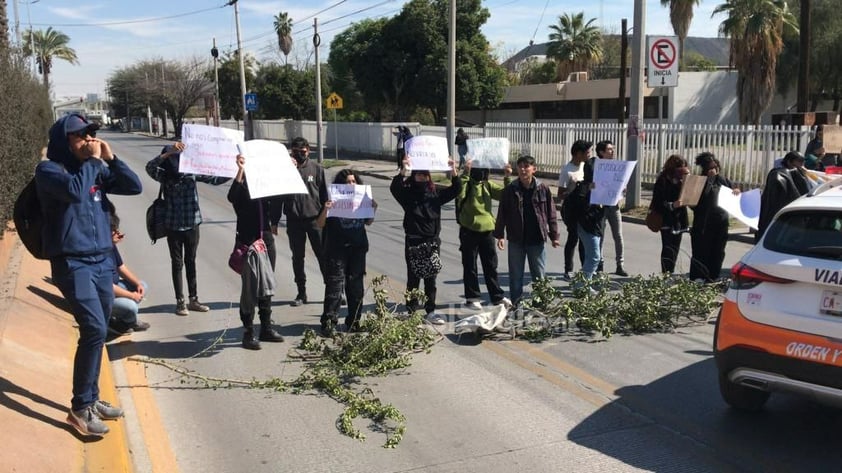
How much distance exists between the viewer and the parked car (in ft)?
13.6

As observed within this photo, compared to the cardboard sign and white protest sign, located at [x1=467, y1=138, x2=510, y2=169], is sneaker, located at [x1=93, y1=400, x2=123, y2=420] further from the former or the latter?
the cardboard sign

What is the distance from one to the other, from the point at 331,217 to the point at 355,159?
2935 centimetres

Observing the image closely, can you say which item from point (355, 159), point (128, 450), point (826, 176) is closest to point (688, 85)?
point (355, 159)

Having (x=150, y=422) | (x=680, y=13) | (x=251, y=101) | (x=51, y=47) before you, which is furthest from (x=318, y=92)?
(x=51, y=47)

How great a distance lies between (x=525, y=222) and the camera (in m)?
7.49

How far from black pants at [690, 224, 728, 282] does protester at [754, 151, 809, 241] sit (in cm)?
43

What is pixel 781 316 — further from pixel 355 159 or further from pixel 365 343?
pixel 355 159

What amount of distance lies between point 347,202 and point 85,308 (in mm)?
2887

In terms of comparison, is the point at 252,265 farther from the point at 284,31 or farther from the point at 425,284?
the point at 284,31

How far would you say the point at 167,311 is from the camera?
26.5 feet

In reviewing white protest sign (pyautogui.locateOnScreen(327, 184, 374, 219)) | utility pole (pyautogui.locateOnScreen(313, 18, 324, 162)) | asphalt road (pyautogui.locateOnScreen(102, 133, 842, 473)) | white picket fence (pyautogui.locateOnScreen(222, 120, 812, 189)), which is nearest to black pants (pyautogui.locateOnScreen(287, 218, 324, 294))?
asphalt road (pyautogui.locateOnScreen(102, 133, 842, 473))

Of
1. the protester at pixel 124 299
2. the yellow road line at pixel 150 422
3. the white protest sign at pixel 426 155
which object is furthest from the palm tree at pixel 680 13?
the yellow road line at pixel 150 422

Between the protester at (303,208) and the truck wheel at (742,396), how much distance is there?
14.2 ft

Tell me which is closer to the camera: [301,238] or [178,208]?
[178,208]
